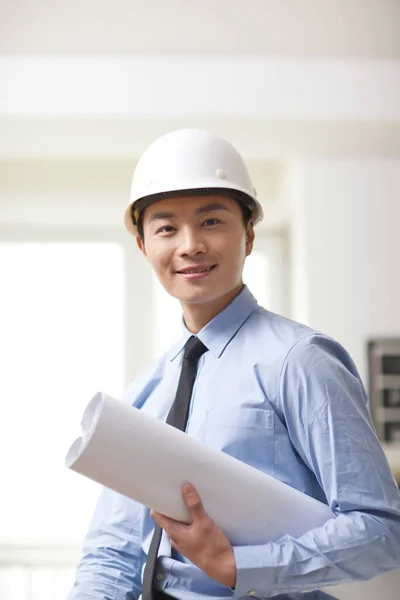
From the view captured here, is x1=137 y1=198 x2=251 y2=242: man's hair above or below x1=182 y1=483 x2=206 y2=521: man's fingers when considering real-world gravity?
above

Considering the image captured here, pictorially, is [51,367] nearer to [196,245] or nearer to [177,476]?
[196,245]

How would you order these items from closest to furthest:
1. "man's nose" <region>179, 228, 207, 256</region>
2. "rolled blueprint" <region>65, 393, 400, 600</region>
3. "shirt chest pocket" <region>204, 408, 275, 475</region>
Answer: "rolled blueprint" <region>65, 393, 400, 600</region> < "shirt chest pocket" <region>204, 408, 275, 475</region> < "man's nose" <region>179, 228, 207, 256</region>

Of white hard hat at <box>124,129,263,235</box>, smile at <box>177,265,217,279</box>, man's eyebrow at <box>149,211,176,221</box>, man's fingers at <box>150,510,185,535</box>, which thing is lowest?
man's fingers at <box>150,510,185,535</box>

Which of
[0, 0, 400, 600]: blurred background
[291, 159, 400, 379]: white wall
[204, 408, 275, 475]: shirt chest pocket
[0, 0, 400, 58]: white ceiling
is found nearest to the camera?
[204, 408, 275, 475]: shirt chest pocket

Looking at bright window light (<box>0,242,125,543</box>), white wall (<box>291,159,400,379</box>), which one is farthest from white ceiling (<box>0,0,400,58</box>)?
bright window light (<box>0,242,125,543</box>)

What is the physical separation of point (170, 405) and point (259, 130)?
2647mm

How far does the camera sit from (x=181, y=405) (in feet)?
4.17

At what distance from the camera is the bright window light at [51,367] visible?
177 inches

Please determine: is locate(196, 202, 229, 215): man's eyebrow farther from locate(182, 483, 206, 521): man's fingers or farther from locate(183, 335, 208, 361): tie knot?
locate(182, 483, 206, 521): man's fingers

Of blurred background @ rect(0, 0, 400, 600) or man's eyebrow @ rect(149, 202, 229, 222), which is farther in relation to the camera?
blurred background @ rect(0, 0, 400, 600)

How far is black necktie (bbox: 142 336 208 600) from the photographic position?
1.19m

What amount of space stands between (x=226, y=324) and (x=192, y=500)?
377 mm

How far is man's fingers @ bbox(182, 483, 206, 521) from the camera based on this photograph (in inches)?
40.6

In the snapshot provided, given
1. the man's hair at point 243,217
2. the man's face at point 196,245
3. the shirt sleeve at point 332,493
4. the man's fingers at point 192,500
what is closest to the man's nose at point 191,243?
the man's face at point 196,245
